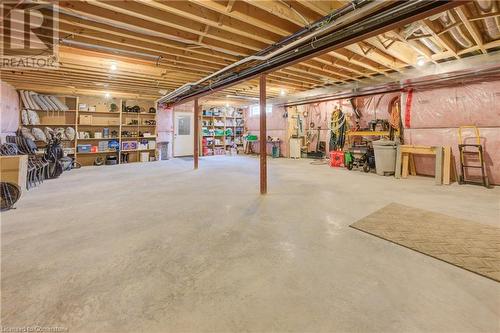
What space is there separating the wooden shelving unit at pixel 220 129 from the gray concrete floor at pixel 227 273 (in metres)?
8.26

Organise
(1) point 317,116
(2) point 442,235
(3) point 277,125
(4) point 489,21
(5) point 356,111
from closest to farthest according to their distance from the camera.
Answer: (2) point 442,235 < (4) point 489,21 < (5) point 356,111 < (1) point 317,116 < (3) point 277,125

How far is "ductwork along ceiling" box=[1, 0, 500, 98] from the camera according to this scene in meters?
2.78

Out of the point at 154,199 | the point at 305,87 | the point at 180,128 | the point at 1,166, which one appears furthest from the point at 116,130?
the point at 305,87

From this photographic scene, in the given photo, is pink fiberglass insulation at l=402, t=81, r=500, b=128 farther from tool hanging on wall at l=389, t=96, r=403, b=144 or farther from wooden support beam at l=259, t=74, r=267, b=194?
wooden support beam at l=259, t=74, r=267, b=194

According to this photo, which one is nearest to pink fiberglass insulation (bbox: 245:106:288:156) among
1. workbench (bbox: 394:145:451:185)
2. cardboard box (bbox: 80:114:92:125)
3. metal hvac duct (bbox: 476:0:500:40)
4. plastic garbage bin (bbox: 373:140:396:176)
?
plastic garbage bin (bbox: 373:140:396:176)

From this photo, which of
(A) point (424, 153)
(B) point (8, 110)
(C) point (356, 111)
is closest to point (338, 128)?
(C) point (356, 111)

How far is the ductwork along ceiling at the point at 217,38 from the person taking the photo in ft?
9.11

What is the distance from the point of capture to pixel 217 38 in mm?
3477

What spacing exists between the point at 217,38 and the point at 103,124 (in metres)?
7.13

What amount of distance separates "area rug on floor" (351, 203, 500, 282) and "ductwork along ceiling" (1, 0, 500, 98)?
2.28 metres

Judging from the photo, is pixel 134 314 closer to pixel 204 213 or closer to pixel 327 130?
pixel 204 213

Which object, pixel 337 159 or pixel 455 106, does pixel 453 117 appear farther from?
pixel 337 159

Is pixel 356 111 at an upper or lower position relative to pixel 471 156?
upper

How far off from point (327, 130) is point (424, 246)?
7297mm
